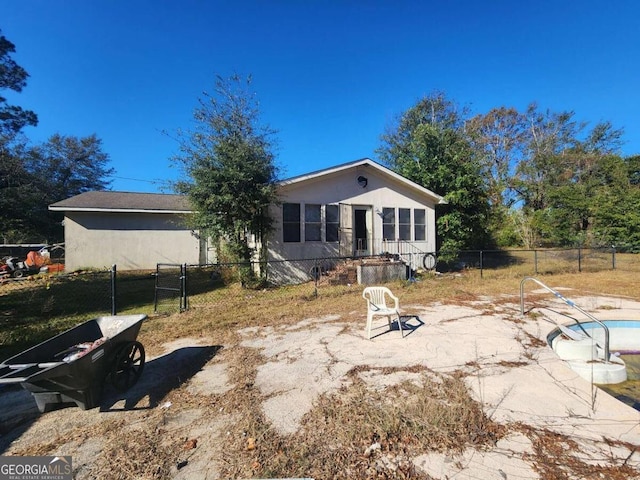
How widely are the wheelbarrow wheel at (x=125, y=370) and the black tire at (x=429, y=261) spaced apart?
11878mm

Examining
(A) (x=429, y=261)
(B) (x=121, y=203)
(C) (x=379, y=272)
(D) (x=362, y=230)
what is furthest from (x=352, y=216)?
(B) (x=121, y=203)

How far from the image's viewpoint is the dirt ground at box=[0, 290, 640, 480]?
7.52 ft

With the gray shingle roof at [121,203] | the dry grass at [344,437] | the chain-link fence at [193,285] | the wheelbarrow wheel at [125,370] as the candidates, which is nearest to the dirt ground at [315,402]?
the dry grass at [344,437]

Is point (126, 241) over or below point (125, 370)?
over

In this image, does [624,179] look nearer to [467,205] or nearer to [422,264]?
[467,205]

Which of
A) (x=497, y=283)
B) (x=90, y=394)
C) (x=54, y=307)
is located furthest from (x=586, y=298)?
(x=54, y=307)

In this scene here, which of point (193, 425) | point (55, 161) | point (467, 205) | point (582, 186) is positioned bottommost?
point (193, 425)

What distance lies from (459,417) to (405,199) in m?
11.6

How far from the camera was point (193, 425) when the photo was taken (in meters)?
2.79

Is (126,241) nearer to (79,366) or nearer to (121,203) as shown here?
(121,203)

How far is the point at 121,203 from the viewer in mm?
14719

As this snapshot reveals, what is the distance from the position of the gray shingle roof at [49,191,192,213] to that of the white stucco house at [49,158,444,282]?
0.04m

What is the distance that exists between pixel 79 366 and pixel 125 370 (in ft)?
2.81

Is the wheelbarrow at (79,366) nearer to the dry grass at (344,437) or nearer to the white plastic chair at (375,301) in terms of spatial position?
the dry grass at (344,437)
